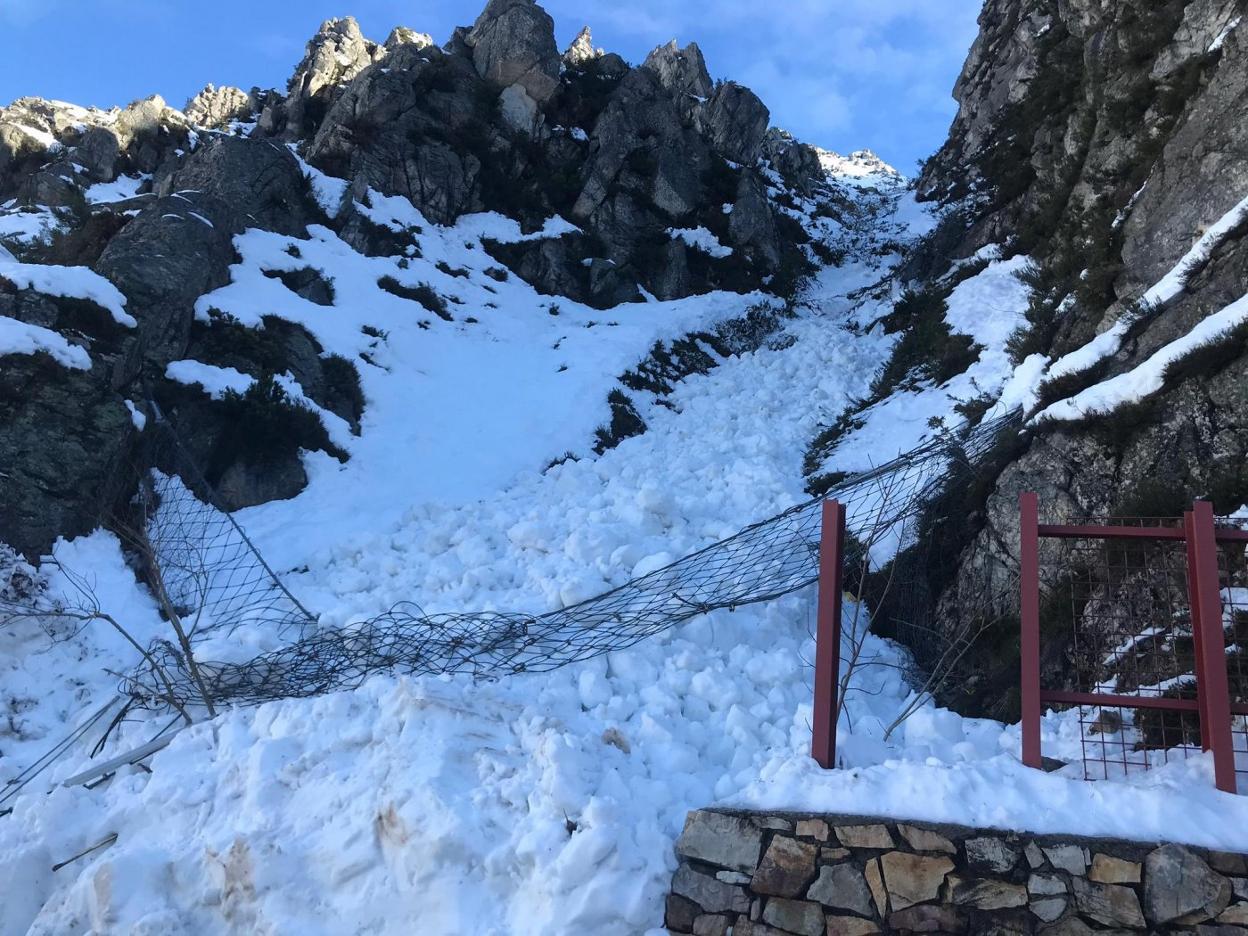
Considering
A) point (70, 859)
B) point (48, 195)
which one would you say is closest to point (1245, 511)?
point (70, 859)

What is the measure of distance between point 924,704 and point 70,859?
208 inches

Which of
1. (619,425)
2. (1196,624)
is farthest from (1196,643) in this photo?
(619,425)

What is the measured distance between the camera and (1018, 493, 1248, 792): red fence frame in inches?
144

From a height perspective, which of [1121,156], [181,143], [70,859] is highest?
[181,143]

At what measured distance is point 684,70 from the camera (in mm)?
29516

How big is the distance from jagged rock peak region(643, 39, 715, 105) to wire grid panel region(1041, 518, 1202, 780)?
26.5m

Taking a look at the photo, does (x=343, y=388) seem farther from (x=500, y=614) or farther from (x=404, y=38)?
(x=404, y=38)

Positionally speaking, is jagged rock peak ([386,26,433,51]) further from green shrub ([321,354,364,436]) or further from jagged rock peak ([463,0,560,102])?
green shrub ([321,354,364,436])

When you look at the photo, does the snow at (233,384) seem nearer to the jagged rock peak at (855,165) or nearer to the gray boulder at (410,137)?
the gray boulder at (410,137)

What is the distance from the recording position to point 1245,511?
179 inches

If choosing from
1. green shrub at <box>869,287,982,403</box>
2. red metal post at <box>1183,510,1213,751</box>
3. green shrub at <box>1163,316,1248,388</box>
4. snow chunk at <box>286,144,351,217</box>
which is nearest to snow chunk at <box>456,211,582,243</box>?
snow chunk at <box>286,144,351,217</box>

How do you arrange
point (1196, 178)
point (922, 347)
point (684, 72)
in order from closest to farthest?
point (1196, 178), point (922, 347), point (684, 72)

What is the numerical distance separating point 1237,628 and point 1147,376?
6.23 ft

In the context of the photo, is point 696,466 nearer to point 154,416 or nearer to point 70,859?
point 154,416
